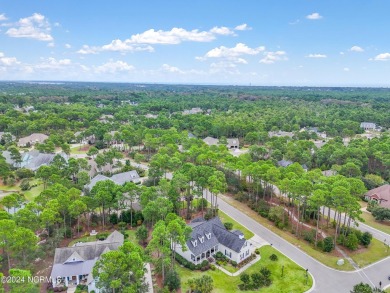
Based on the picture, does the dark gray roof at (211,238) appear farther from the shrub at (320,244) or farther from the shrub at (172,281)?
the shrub at (320,244)

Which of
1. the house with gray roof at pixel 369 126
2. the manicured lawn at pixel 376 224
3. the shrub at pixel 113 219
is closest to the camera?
the shrub at pixel 113 219

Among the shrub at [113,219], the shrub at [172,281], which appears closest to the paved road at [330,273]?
the shrub at [172,281]

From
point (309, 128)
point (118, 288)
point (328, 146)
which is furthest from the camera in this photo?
point (309, 128)

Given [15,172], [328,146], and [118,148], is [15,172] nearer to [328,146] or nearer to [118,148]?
[118,148]

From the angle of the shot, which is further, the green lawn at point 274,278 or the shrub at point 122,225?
the shrub at point 122,225

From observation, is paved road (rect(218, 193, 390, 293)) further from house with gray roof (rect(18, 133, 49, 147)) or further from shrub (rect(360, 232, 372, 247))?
house with gray roof (rect(18, 133, 49, 147))

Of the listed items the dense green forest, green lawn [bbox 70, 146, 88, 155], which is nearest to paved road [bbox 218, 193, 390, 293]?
the dense green forest

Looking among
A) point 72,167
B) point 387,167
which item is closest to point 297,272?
point 72,167
